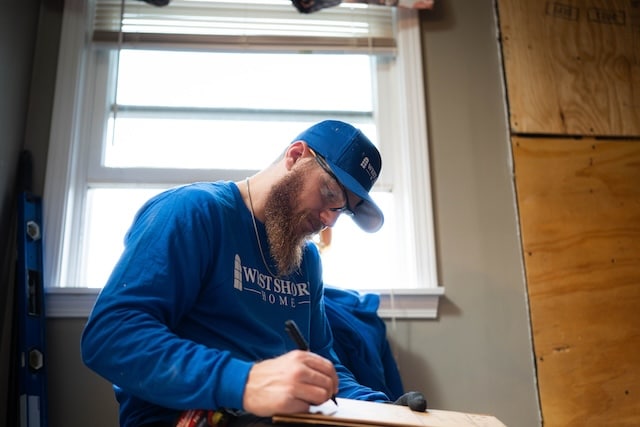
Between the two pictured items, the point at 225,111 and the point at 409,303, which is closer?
the point at 409,303

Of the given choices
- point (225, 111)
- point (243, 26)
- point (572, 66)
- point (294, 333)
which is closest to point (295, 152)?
point (294, 333)

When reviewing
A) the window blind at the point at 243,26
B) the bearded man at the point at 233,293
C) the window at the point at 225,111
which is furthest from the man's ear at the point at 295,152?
the window blind at the point at 243,26

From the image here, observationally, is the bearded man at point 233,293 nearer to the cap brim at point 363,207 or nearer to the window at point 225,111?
the cap brim at point 363,207

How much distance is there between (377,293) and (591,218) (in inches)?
30.7

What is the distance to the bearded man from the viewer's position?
0.90m

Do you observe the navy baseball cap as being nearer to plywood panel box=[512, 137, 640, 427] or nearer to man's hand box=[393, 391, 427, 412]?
man's hand box=[393, 391, 427, 412]

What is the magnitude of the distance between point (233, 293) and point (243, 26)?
131 centimetres

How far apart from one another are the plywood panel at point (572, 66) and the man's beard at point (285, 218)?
1038mm

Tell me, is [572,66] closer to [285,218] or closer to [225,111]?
[225,111]

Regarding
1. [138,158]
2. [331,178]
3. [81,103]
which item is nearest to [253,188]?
[331,178]

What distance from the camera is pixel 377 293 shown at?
6.05ft

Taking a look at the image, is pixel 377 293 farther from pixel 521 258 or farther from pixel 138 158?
pixel 138 158

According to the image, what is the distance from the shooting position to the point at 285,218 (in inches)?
52.6

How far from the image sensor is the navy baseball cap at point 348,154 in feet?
4.27
